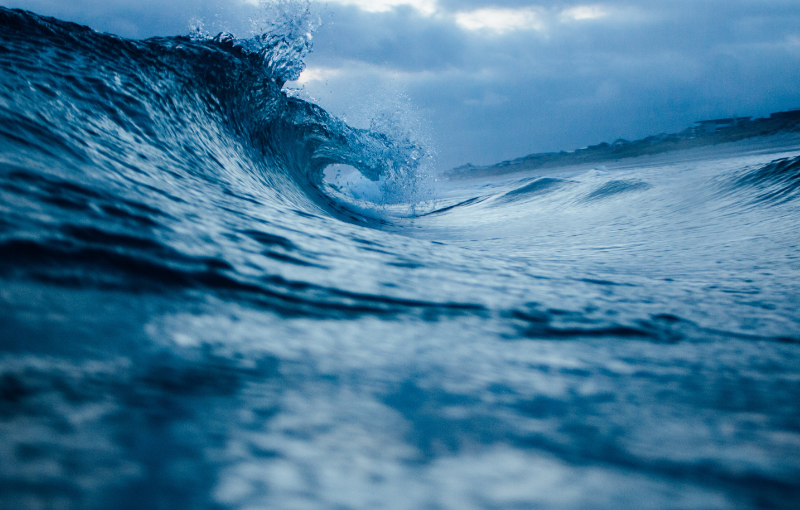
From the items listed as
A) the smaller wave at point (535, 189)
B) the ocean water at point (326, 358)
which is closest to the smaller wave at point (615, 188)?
the smaller wave at point (535, 189)

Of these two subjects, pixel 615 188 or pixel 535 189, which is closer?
pixel 615 188

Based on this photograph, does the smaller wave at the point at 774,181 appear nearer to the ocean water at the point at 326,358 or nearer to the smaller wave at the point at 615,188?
the smaller wave at the point at 615,188

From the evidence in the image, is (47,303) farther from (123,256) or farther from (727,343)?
(727,343)

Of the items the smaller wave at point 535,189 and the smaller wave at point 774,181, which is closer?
the smaller wave at point 774,181

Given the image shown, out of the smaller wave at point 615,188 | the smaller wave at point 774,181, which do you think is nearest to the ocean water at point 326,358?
the smaller wave at point 774,181

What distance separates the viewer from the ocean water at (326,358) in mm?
389

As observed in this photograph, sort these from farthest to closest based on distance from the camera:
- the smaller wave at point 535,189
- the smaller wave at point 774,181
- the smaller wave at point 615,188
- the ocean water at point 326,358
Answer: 1. the smaller wave at point 535,189
2. the smaller wave at point 615,188
3. the smaller wave at point 774,181
4. the ocean water at point 326,358

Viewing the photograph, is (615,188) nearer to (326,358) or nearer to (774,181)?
(774,181)

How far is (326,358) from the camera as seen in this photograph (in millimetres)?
629

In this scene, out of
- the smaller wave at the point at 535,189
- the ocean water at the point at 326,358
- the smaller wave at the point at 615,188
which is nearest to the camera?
the ocean water at the point at 326,358

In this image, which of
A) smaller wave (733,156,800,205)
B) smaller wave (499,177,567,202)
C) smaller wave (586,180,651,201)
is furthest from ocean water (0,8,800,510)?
smaller wave (499,177,567,202)

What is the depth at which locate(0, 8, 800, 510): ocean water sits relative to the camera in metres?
0.39

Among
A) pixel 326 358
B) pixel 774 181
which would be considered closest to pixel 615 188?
pixel 774 181

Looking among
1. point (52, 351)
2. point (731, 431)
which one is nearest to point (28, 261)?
point (52, 351)
